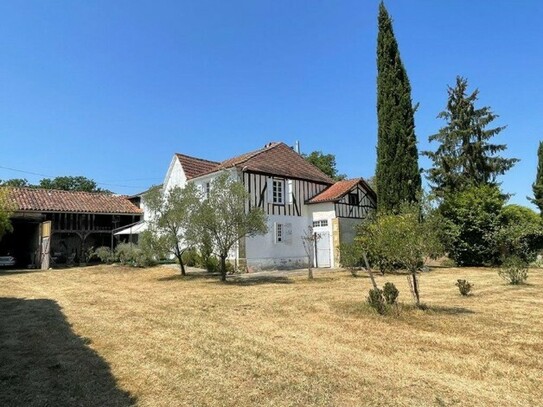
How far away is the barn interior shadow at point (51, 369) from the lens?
434 cm

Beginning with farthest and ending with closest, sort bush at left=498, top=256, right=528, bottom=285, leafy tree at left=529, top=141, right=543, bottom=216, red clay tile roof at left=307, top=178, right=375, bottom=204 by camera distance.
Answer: leafy tree at left=529, top=141, right=543, bottom=216
red clay tile roof at left=307, top=178, right=375, bottom=204
bush at left=498, top=256, right=528, bottom=285

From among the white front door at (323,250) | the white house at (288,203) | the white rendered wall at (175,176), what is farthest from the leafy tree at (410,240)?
the white rendered wall at (175,176)

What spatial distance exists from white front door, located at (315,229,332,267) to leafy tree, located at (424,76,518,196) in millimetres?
8656

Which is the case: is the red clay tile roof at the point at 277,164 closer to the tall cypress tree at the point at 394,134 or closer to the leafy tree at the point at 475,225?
the tall cypress tree at the point at 394,134

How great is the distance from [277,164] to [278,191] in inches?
85.6

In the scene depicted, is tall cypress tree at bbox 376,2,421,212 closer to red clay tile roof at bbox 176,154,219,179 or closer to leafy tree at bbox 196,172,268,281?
leafy tree at bbox 196,172,268,281

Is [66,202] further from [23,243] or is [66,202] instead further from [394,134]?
[394,134]

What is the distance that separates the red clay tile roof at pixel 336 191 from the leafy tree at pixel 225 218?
8621 mm

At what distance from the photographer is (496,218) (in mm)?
23000

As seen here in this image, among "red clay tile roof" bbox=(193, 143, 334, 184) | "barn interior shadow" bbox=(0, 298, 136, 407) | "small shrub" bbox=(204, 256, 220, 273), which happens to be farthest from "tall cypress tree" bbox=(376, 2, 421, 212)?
"barn interior shadow" bbox=(0, 298, 136, 407)

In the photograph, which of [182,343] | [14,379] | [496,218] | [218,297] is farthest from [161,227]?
[496,218]

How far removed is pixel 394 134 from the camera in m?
23.5

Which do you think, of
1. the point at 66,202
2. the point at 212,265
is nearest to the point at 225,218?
the point at 212,265

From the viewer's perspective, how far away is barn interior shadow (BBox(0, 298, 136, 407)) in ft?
14.2
